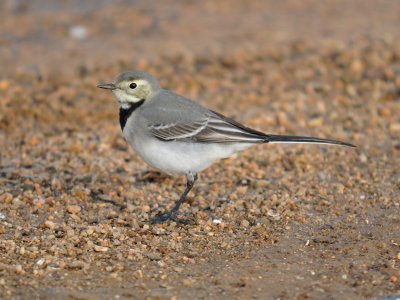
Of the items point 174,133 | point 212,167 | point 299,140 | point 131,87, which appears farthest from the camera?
point 212,167

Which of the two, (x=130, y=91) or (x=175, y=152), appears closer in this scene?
(x=175, y=152)

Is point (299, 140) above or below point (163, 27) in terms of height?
below

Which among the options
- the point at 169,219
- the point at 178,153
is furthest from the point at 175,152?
the point at 169,219

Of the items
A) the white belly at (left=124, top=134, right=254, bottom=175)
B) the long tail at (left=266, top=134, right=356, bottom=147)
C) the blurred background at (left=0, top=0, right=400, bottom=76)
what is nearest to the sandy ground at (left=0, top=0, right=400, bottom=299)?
the blurred background at (left=0, top=0, right=400, bottom=76)

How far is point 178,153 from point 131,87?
93 cm

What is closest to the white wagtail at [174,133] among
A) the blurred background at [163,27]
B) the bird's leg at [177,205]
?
the bird's leg at [177,205]

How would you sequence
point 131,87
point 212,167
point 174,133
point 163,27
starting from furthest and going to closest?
point 163,27 < point 212,167 < point 131,87 < point 174,133

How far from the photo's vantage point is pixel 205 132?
7.97m

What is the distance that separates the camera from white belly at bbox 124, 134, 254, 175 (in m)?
7.73

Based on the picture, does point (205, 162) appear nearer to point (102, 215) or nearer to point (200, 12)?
point (102, 215)

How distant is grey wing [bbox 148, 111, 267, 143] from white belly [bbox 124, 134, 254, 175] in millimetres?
56

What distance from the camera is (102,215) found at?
7887 mm

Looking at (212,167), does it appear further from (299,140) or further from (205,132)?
(299,140)

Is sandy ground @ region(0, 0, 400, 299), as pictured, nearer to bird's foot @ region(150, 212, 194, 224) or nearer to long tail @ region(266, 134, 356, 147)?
bird's foot @ region(150, 212, 194, 224)
